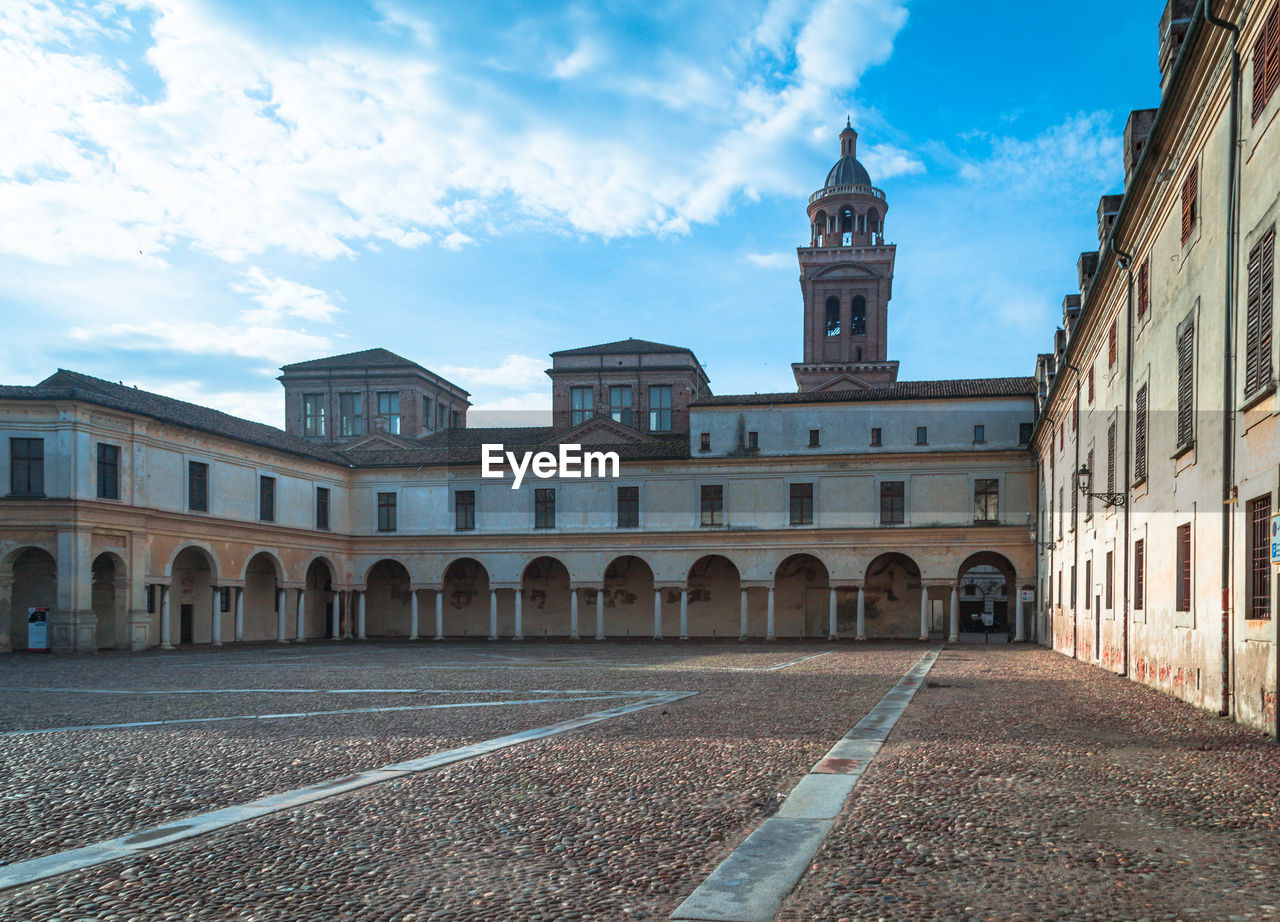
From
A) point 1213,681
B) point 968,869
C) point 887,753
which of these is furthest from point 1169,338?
point 968,869

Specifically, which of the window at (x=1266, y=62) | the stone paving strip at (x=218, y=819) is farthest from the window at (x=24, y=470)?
the window at (x=1266, y=62)

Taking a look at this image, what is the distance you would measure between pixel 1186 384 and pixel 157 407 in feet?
103

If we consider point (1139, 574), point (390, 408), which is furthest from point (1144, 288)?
point (390, 408)

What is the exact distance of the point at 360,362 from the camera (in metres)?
59.2

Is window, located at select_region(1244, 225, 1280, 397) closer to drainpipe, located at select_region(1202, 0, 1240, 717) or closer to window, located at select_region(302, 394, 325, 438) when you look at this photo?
drainpipe, located at select_region(1202, 0, 1240, 717)

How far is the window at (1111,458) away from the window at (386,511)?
31.0 meters

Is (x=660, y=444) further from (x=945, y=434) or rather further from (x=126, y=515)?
(x=126, y=515)

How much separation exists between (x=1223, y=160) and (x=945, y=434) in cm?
2876

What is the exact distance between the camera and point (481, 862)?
17.7 ft

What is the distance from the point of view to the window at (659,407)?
55875 mm

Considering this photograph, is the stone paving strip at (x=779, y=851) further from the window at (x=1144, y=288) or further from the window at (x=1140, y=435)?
the window at (x=1144, y=288)

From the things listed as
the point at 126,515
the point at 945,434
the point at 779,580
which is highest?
the point at 945,434

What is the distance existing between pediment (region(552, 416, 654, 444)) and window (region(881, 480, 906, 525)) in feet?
39.6

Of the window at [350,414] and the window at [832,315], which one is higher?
the window at [832,315]
